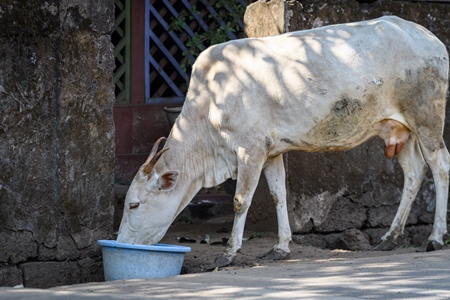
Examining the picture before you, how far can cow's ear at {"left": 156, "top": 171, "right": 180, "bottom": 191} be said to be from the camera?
6.82 meters

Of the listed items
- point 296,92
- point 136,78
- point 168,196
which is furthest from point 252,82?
point 136,78

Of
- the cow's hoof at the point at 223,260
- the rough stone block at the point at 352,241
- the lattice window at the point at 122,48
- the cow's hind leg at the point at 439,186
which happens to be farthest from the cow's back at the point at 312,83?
the lattice window at the point at 122,48

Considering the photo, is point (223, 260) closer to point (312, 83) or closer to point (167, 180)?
point (167, 180)

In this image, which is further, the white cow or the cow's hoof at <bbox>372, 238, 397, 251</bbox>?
the cow's hoof at <bbox>372, 238, 397, 251</bbox>

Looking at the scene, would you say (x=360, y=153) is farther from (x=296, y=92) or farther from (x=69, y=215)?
(x=69, y=215)

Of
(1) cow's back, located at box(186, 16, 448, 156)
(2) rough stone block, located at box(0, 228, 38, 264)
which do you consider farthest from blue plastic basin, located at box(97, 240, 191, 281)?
(1) cow's back, located at box(186, 16, 448, 156)

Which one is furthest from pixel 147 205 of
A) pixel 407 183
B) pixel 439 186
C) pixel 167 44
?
pixel 167 44

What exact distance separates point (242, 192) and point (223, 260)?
53cm

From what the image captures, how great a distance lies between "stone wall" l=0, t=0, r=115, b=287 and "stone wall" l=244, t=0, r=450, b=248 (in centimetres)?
176

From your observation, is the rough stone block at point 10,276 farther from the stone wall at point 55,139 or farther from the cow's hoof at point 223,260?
the cow's hoof at point 223,260

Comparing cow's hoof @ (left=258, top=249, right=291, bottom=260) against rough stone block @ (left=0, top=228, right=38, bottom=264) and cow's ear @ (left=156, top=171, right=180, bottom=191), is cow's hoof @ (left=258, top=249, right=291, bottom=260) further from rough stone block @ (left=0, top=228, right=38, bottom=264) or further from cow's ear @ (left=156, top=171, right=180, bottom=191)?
rough stone block @ (left=0, top=228, right=38, bottom=264)

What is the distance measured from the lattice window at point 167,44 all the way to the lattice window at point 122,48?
208 mm

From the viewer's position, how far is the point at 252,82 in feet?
22.9

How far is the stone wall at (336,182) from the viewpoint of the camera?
8.03m
